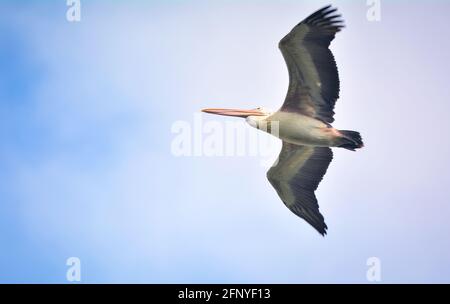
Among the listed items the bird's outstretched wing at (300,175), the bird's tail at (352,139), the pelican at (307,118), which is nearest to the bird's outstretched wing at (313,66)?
the pelican at (307,118)

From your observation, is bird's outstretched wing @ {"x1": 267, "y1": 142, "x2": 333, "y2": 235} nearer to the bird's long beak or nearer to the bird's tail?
the bird's long beak

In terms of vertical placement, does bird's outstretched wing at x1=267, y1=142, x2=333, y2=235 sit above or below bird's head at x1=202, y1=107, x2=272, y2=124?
below

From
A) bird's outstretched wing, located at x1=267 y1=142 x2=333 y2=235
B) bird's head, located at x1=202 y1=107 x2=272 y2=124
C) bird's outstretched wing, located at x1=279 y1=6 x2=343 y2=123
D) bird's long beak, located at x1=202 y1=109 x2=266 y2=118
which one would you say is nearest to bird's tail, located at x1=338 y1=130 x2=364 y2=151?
bird's outstretched wing, located at x1=279 y1=6 x2=343 y2=123

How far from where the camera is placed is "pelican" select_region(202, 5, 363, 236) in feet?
43.5

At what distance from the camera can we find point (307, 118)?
14.0m

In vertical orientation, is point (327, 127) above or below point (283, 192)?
above

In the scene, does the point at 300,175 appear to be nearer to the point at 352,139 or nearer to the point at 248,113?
the point at 248,113

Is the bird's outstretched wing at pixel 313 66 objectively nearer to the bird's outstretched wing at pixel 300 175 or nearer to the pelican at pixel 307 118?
the pelican at pixel 307 118

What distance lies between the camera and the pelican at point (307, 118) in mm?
13250

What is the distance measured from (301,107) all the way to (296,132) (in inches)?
17.5
